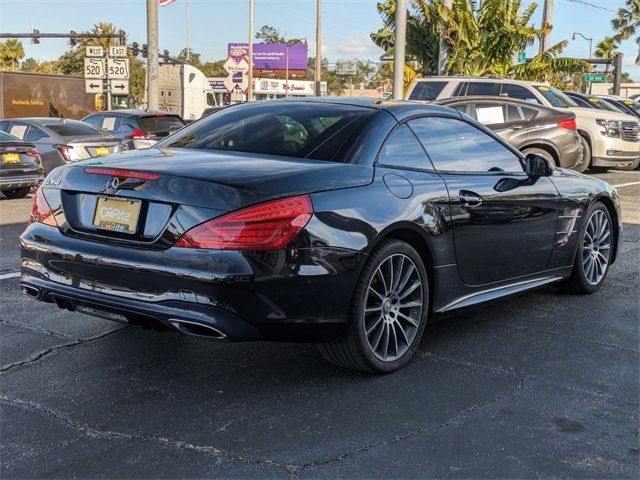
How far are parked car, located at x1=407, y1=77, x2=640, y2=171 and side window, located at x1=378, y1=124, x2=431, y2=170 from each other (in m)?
11.1

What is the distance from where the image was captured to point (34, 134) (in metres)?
14.8

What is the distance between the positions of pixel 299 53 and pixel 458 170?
3484 inches

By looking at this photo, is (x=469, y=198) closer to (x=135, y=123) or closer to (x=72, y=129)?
(x=72, y=129)

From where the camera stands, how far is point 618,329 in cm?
532

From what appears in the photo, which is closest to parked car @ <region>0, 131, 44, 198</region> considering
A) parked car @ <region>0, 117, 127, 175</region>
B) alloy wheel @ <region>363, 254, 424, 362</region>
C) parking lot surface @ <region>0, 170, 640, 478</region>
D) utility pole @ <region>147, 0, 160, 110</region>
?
parked car @ <region>0, 117, 127, 175</region>

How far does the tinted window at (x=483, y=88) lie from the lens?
15.6 metres

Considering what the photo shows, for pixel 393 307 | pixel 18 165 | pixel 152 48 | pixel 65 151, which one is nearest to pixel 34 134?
pixel 65 151

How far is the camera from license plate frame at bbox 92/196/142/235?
3.81 m

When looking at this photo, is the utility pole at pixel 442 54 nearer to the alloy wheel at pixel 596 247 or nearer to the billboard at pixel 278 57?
the alloy wheel at pixel 596 247

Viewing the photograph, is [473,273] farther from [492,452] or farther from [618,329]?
[492,452]

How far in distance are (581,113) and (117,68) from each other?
13172 millimetres

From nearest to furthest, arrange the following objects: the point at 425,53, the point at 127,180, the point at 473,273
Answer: the point at 127,180 → the point at 473,273 → the point at 425,53

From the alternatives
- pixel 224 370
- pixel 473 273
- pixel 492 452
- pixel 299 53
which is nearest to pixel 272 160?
pixel 224 370

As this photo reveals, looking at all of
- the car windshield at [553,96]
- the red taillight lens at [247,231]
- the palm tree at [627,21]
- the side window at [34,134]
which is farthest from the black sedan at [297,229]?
the palm tree at [627,21]
